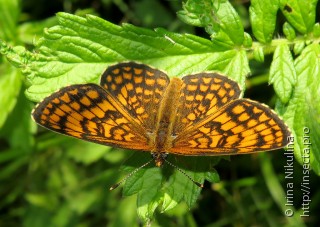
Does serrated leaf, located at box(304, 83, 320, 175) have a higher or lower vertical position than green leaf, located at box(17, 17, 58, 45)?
lower

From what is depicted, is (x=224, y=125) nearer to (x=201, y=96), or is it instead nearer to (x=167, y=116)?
(x=201, y=96)

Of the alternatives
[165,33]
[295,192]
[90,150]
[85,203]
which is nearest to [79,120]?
[165,33]

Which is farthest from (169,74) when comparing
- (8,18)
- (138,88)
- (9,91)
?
(8,18)

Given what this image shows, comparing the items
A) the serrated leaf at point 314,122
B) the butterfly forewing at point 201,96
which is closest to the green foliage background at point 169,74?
the serrated leaf at point 314,122

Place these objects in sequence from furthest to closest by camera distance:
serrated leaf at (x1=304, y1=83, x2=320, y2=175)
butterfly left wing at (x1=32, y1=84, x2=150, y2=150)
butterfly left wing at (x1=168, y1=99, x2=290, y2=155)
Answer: serrated leaf at (x1=304, y1=83, x2=320, y2=175) < butterfly left wing at (x1=32, y1=84, x2=150, y2=150) < butterfly left wing at (x1=168, y1=99, x2=290, y2=155)

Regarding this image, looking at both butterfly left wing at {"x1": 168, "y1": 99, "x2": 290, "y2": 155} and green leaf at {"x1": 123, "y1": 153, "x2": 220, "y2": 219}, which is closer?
butterfly left wing at {"x1": 168, "y1": 99, "x2": 290, "y2": 155}

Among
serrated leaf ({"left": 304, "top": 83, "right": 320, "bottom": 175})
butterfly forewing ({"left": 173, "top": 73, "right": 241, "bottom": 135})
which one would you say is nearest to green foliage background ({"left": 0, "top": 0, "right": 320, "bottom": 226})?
serrated leaf ({"left": 304, "top": 83, "right": 320, "bottom": 175})

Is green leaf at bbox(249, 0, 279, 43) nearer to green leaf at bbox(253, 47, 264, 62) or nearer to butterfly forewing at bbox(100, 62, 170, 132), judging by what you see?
green leaf at bbox(253, 47, 264, 62)
